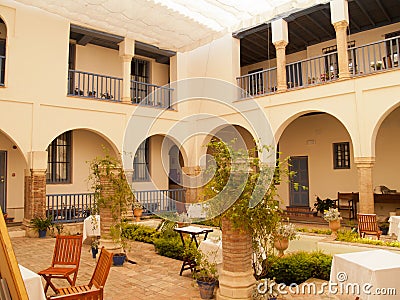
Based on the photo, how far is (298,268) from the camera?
5996mm

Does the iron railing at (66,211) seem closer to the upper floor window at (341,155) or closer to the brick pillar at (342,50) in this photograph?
the brick pillar at (342,50)

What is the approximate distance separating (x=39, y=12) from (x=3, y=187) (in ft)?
18.4

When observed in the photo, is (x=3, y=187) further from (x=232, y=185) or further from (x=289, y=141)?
(x=289, y=141)

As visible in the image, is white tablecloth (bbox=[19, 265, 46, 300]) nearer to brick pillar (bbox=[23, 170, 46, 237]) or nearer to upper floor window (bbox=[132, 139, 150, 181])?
brick pillar (bbox=[23, 170, 46, 237])

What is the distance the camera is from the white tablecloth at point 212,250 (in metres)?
5.62

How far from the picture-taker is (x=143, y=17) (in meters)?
9.50

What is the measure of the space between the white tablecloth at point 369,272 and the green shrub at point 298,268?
1329 mm

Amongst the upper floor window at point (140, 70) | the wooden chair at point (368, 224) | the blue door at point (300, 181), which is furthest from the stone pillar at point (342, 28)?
the upper floor window at point (140, 70)

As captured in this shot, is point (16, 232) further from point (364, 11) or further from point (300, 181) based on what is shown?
point (364, 11)

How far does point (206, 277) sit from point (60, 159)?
923 cm

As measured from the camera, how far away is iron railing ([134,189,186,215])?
1318cm

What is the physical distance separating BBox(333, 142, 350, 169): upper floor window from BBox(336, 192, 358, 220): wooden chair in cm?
114

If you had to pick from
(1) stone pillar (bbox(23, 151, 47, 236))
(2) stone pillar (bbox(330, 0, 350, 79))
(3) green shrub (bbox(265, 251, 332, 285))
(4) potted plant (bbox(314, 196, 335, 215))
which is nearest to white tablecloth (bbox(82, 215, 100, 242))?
(1) stone pillar (bbox(23, 151, 47, 236))

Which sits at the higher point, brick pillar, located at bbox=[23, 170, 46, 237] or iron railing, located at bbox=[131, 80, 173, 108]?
iron railing, located at bbox=[131, 80, 173, 108]
